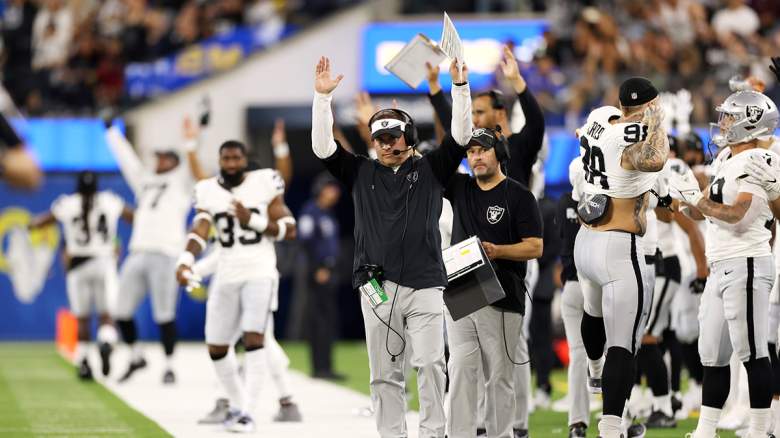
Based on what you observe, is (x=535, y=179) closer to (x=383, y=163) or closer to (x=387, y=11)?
(x=383, y=163)

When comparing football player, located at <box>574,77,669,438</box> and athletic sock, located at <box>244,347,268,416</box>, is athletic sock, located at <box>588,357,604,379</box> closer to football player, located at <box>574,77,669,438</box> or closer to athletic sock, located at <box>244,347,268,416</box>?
football player, located at <box>574,77,669,438</box>

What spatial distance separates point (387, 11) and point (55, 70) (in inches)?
216

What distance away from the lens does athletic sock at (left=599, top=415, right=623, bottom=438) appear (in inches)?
309

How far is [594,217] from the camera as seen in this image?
8.02 m

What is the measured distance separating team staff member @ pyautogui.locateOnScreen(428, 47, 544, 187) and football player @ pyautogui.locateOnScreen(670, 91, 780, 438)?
1.08 m

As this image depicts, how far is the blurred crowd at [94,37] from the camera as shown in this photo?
21484 millimetres

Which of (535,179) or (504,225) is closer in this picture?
(504,225)

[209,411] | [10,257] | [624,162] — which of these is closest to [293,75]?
[10,257]

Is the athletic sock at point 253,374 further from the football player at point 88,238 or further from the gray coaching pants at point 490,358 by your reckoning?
the football player at point 88,238

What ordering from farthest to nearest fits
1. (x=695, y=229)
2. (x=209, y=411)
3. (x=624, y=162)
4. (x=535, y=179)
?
(x=209, y=411) < (x=535, y=179) < (x=695, y=229) < (x=624, y=162)

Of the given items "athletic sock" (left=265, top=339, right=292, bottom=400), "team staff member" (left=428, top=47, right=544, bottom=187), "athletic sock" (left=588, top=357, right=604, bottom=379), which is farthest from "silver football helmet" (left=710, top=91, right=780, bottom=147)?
"athletic sock" (left=265, top=339, right=292, bottom=400)

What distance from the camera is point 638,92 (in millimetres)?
7973

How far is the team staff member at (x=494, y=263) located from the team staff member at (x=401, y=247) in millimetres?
316

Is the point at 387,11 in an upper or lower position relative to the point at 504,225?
upper
